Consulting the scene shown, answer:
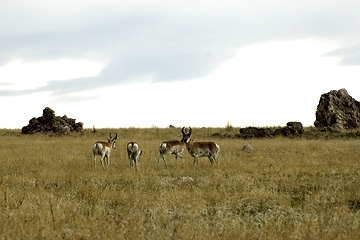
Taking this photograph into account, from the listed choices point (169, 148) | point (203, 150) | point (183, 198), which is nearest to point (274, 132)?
point (203, 150)

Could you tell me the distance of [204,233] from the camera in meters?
7.33

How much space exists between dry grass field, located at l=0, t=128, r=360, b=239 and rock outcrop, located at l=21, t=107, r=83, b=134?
57.8 feet

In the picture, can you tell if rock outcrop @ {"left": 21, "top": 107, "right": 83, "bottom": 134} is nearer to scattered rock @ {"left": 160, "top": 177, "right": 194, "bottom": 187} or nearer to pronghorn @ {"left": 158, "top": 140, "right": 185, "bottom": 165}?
pronghorn @ {"left": 158, "top": 140, "right": 185, "bottom": 165}

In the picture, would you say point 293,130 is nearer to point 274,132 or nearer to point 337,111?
point 274,132

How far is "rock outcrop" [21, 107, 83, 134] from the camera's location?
4178 centimetres

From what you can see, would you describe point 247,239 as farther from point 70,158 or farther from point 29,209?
point 70,158

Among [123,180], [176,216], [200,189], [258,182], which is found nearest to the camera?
[176,216]

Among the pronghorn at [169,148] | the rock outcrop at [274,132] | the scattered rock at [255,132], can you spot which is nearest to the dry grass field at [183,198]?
the pronghorn at [169,148]

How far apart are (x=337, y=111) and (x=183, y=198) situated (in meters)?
33.7

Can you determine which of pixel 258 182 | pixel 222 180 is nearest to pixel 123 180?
pixel 222 180

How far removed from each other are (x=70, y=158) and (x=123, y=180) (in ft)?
25.6

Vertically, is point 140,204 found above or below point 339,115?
below

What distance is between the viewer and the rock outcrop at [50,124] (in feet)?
137

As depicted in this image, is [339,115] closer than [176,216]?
No
